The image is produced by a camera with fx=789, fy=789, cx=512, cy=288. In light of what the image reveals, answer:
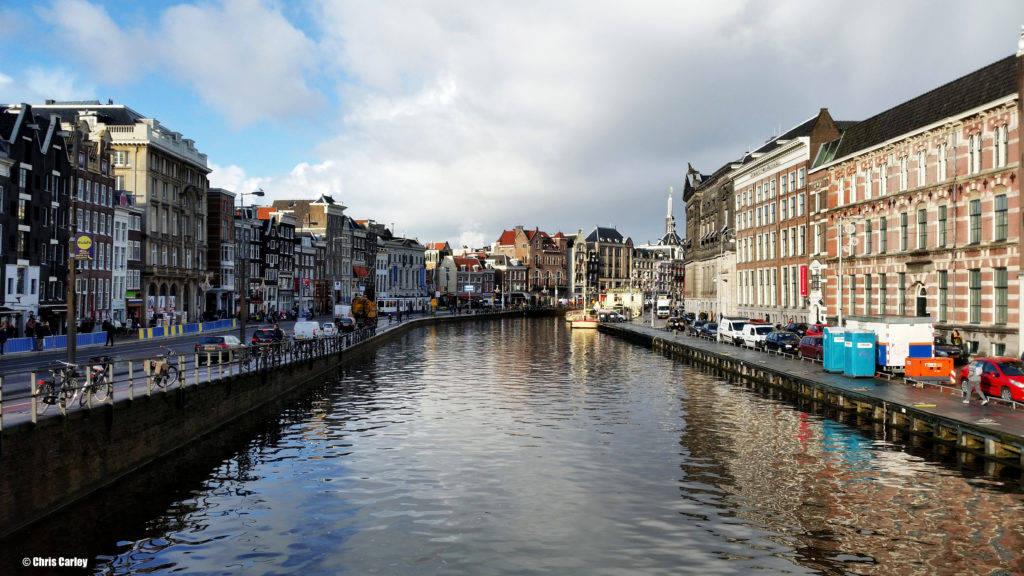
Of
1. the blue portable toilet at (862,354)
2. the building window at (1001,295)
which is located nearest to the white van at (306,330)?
the blue portable toilet at (862,354)

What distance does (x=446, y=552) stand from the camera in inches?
745

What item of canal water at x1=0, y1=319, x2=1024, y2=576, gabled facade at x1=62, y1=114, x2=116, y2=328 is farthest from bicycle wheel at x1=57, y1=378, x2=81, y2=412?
gabled facade at x1=62, y1=114, x2=116, y2=328

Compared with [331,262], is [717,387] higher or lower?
lower

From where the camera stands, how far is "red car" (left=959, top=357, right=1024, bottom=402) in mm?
30656

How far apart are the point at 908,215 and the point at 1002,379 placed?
97.2 feet

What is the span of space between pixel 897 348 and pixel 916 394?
651 cm

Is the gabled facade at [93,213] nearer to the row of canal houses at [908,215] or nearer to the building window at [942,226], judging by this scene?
the row of canal houses at [908,215]

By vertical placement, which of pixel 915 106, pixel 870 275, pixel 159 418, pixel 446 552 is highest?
pixel 915 106

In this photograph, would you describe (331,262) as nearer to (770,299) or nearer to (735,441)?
(770,299)

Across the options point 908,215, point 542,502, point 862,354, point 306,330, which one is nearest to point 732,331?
point 908,215

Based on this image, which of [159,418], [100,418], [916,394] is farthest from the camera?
[916,394]

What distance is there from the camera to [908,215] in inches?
2283

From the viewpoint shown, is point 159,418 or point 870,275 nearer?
point 159,418

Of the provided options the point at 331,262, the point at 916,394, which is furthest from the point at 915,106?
the point at 331,262
